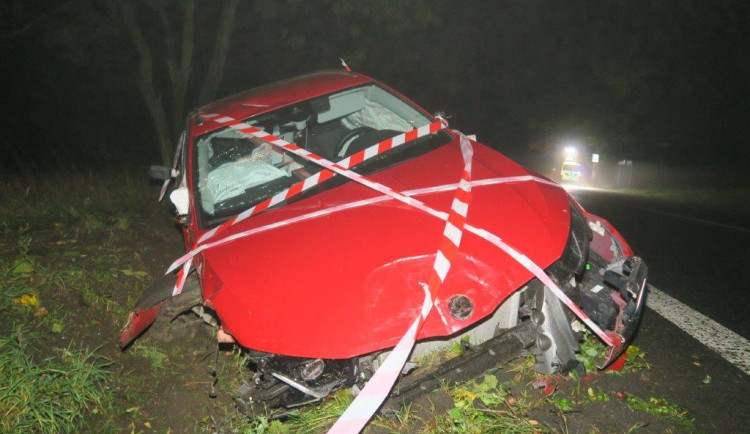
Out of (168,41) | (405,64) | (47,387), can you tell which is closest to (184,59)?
(168,41)

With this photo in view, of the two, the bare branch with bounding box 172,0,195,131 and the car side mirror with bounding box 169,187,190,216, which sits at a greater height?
the bare branch with bounding box 172,0,195,131

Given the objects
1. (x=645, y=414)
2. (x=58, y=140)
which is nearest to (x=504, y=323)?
(x=645, y=414)

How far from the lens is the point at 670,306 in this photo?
3.81m

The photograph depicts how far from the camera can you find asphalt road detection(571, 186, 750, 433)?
8.71 feet

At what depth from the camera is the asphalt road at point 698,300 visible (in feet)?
8.71

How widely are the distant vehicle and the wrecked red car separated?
645 inches

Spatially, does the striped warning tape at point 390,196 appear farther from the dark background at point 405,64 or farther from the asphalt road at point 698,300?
the dark background at point 405,64

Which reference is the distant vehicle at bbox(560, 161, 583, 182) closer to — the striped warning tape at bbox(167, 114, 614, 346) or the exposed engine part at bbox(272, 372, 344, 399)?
the striped warning tape at bbox(167, 114, 614, 346)

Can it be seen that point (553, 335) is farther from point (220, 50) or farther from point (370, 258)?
point (220, 50)

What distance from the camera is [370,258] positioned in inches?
96.5

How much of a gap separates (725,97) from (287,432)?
81.7 ft

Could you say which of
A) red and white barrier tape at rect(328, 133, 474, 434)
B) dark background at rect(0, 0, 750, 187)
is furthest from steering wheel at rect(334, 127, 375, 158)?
dark background at rect(0, 0, 750, 187)

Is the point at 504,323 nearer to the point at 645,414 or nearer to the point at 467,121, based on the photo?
the point at 645,414

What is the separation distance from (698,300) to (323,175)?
9.88 ft
